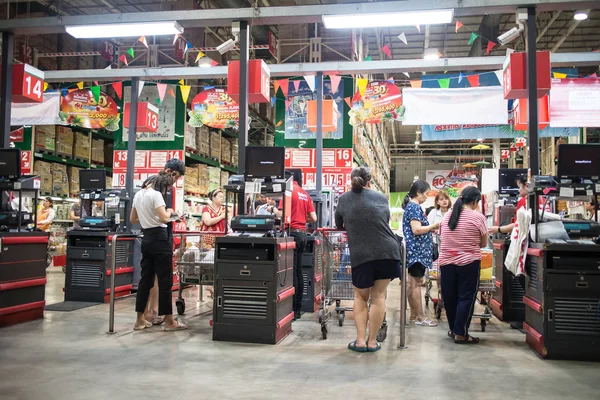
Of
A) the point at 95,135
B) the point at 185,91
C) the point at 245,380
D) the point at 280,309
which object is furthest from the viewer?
the point at 95,135

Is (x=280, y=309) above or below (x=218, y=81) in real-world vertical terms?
below

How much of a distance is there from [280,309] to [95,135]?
11141mm

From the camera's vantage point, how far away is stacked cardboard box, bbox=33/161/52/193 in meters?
12.5

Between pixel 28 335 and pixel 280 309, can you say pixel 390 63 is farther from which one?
pixel 28 335

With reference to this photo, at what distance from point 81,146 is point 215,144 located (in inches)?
150

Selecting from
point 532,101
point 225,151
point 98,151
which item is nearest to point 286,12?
point 532,101

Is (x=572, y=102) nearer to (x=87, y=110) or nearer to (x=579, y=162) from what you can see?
(x=579, y=162)

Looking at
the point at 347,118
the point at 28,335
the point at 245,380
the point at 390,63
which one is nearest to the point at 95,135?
the point at 347,118

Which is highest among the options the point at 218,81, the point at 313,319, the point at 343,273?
the point at 218,81

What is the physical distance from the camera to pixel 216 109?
39.3 ft

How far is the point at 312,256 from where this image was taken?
7.45 meters

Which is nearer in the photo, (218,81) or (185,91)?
(185,91)

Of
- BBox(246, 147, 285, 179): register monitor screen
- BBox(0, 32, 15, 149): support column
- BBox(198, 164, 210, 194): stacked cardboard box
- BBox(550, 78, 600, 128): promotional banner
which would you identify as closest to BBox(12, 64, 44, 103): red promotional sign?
BBox(0, 32, 15, 149): support column

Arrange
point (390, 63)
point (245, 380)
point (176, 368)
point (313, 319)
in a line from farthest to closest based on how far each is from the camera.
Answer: point (390, 63), point (313, 319), point (176, 368), point (245, 380)
